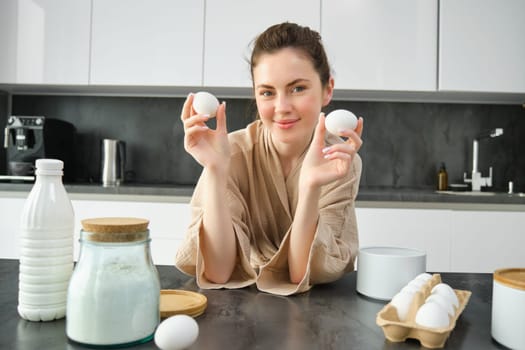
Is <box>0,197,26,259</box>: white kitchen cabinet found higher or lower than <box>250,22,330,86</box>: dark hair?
lower

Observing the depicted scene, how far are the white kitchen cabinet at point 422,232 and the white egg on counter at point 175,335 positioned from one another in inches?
73.4

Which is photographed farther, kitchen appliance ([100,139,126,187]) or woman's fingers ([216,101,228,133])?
kitchen appliance ([100,139,126,187])

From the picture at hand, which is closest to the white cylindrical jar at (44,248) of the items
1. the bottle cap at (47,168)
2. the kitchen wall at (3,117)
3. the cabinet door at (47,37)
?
the bottle cap at (47,168)

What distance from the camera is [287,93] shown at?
3.95 feet

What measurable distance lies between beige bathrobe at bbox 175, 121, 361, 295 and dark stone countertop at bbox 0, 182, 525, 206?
1.05 meters

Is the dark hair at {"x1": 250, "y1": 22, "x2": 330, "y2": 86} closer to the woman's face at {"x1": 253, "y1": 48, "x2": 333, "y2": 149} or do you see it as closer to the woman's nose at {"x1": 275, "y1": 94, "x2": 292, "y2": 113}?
the woman's face at {"x1": 253, "y1": 48, "x2": 333, "y2": 149}

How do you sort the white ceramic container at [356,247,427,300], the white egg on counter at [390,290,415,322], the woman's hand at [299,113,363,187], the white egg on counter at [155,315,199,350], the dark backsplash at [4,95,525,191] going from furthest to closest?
1. the dark backsplash at [4,95,525,191]
2. the woman's hand at [299,113,363,187]
3. the white ceramic container at [356,247,427,300]
4. the white egg on counter at [390,290,415,322]
5. the white egg on counter at [155,315,199,350]

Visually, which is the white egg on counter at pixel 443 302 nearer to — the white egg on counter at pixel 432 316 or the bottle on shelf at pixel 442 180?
the white egg on counter at pixel 432 316

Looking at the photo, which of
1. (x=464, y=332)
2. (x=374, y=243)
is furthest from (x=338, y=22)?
(x=464, y=332)

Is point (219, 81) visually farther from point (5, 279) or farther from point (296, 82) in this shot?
point (5, 279)

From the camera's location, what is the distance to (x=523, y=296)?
60 centimetres

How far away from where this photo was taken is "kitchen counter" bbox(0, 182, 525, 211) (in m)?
2.29

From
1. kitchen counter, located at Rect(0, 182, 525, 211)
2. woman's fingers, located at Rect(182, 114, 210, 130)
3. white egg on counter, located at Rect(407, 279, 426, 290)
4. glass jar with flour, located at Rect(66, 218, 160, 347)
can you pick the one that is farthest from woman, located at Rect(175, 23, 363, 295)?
kitchen counter, located at Rect(0, 182, 525, 211)

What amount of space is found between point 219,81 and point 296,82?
1527mm
